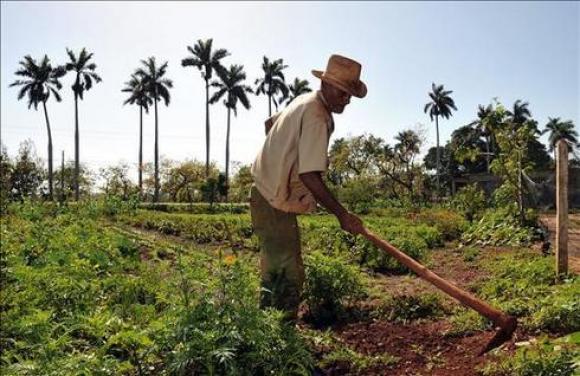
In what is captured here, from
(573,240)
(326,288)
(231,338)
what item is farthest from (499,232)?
(231,338)

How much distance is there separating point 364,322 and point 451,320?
0.69m

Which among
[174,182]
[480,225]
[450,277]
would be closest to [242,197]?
[174,182]

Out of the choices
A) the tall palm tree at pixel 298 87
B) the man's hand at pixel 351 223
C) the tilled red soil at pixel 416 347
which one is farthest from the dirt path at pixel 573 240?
the tall palm tree at pixel 298 87

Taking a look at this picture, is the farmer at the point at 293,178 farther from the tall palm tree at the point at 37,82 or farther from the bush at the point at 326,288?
the tall palm tree at the point at 37,82

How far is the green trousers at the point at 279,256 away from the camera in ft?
11.5

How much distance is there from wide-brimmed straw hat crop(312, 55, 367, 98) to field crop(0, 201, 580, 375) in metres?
1.21

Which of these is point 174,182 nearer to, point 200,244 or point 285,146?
point 200,244

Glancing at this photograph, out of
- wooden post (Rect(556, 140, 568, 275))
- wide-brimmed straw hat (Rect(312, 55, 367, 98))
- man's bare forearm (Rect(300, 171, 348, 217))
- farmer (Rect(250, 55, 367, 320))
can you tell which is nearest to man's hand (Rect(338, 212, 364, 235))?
farmer (Rect(250, 55, 367, 320))

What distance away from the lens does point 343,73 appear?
329 cm

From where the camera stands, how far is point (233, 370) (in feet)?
7.84

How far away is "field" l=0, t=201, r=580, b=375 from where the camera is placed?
2.63 m

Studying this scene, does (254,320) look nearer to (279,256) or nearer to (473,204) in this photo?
(279,256)

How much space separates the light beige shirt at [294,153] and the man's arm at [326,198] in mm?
57

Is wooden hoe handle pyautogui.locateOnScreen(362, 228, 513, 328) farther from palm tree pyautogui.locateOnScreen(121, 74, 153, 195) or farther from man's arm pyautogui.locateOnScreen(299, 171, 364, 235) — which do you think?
palm tree pyautogui.locateOnScreen(121, 74, 153, 195)
